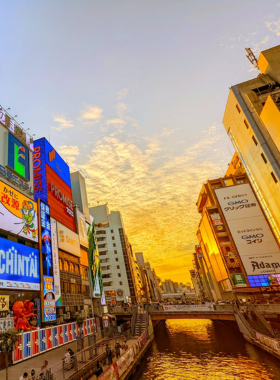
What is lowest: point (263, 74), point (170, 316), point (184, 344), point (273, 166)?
point (184, 344)

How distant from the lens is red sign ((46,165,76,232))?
1793 inches

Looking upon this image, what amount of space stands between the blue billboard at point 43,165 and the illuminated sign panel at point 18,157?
4758 mm

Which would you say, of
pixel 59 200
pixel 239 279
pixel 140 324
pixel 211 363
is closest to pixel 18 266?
pixel 59 200

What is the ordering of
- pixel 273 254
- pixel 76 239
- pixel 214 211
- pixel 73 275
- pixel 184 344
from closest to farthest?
pixel 184 344, pixel 73 275, pixel 76 239, pixel 273 254, pixel 214 211

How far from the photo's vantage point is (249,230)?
69.5 meters

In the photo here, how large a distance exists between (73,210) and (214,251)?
49334 mm

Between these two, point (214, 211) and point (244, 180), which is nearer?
point (214, 211)

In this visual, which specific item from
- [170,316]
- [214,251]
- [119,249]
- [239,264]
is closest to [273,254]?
[239,264]

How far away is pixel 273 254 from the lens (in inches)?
2554

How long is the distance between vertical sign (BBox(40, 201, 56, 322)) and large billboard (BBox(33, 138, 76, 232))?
4.52 metres

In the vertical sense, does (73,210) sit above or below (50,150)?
below

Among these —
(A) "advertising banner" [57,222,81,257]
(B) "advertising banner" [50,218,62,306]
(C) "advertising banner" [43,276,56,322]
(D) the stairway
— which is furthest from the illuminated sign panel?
(D) the stairway

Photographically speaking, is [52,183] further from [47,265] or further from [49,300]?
[49,300]

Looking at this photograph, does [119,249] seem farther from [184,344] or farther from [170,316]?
[184,344]
